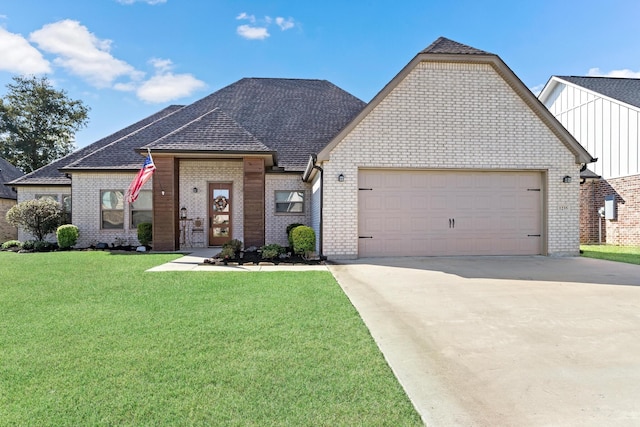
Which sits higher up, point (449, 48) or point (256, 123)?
point (449, 48)

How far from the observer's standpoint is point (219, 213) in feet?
46.2

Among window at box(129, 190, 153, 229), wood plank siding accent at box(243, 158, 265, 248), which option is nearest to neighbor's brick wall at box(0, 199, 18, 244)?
window at box(129, 190, 153, 229)

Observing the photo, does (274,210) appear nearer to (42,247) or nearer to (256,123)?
(256,123)

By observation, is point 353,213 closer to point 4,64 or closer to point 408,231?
point 408,231

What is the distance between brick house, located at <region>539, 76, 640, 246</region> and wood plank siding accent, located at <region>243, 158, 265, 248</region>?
12838 millimetres

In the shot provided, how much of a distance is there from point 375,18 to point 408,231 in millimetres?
8420

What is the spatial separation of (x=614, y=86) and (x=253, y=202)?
A: 67.4ft

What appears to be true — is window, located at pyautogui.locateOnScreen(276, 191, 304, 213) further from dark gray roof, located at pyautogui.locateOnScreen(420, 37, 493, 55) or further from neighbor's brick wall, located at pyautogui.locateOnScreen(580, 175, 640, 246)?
neighbor's brick wall, located at pyautogui.locateOnScreen(580, 175, 640, 246)

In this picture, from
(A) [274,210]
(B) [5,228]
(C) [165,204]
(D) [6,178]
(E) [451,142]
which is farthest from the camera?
(D) [6,178]

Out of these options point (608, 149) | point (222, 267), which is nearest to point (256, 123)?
point (222, 267)

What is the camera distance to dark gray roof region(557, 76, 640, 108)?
17.0 meters

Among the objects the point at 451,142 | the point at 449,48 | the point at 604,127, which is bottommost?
Result: the point at 451,142

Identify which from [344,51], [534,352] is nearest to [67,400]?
[534,352]

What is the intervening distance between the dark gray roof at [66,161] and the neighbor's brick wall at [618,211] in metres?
21.2
